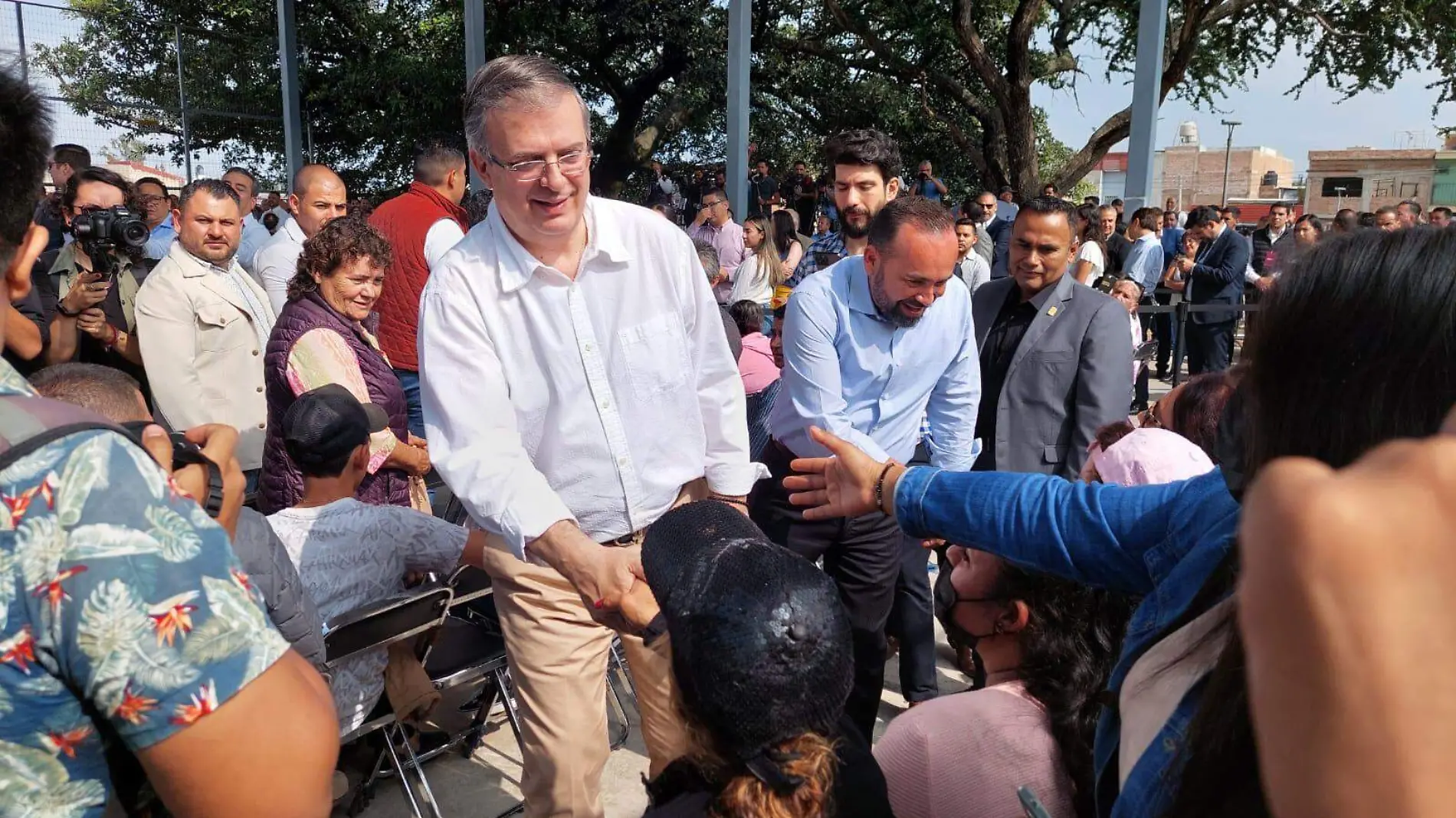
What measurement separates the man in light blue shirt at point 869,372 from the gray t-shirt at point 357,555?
1097mm

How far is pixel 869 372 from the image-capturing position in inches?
125

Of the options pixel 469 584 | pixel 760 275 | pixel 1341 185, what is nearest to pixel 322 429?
pixel 469 584

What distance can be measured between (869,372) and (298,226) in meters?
3.68

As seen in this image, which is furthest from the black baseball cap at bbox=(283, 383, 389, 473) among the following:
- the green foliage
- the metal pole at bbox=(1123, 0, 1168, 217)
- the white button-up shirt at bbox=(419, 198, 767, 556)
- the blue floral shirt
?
the green foliage

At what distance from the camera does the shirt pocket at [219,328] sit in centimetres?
388

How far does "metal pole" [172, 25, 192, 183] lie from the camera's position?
436 inches

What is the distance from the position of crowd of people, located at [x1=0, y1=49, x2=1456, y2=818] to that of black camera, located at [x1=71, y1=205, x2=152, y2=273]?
0.02 m

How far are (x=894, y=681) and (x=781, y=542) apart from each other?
116 centimetres

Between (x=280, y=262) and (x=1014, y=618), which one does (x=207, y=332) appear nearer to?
(x=280, y=262)

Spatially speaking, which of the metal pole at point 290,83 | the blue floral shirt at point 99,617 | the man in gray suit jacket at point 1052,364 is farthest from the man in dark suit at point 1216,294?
the metal pole at point 290,83

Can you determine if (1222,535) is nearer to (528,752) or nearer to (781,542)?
(528,752)

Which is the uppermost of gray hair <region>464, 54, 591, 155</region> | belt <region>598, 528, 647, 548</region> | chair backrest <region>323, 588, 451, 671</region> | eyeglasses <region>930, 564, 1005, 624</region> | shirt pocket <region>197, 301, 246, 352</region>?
gray hair <region>464, 54, 591, 155</region>

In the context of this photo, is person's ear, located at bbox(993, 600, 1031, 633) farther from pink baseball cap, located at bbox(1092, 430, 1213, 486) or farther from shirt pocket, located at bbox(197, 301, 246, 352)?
shirt pocket, located at bbox(197, 301, 246, 352)

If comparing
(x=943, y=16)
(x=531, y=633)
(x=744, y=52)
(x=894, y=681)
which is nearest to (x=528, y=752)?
(x=531, y=633)
